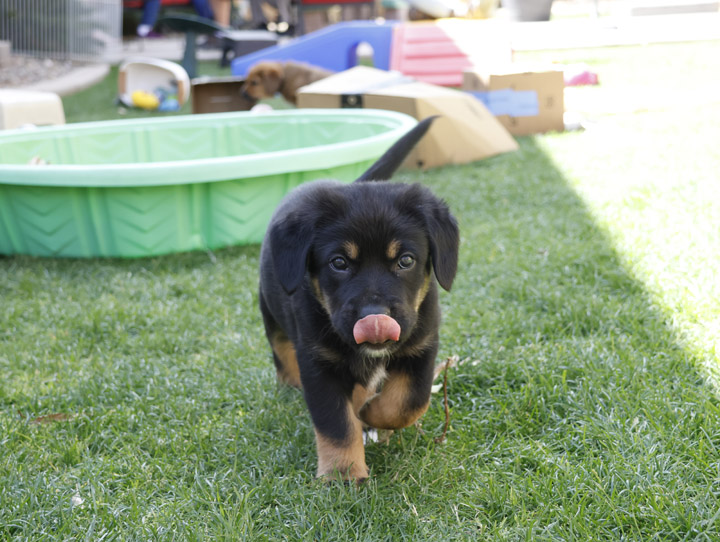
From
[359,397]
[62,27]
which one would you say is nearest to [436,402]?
[359,397]

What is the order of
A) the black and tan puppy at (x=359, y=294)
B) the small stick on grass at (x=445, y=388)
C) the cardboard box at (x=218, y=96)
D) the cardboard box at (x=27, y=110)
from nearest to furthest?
the black and tan puppy at (x=359, y=294) < the small stick on grass at (x=445, y=388) < the cardboard box at (x=27, y=110) < the cardboard box at (x=218, y=96)

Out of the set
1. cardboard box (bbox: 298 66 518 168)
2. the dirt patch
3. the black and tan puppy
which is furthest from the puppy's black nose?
the dirt patch

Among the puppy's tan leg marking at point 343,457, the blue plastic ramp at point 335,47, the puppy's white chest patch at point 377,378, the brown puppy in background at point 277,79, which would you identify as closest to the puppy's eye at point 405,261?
the puppy's white chest patch at point 377,378

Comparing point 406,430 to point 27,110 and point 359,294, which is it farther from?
point 27,110

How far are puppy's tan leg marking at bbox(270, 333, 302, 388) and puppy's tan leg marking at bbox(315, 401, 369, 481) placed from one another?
560 millimetres

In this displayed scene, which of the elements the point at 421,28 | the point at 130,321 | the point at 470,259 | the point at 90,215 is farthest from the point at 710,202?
the point at 421,28

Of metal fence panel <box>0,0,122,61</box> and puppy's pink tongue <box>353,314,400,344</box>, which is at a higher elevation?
puppy's pink tongue <box>353,314,400,344</box>

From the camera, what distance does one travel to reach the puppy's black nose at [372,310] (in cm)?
173

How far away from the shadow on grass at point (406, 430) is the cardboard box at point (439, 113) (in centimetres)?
236

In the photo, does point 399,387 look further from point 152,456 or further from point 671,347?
point 671,347

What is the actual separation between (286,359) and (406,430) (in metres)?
0.51

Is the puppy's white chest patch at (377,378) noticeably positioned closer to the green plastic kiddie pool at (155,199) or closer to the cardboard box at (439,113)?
the green plastic kiddie pool at (155,199)

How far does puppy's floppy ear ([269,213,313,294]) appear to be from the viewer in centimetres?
188

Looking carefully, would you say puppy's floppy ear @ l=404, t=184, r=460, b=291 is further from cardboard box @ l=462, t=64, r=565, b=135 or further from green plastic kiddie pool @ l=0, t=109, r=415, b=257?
cardboard box @ l=462, t=64, r=565, b=135
